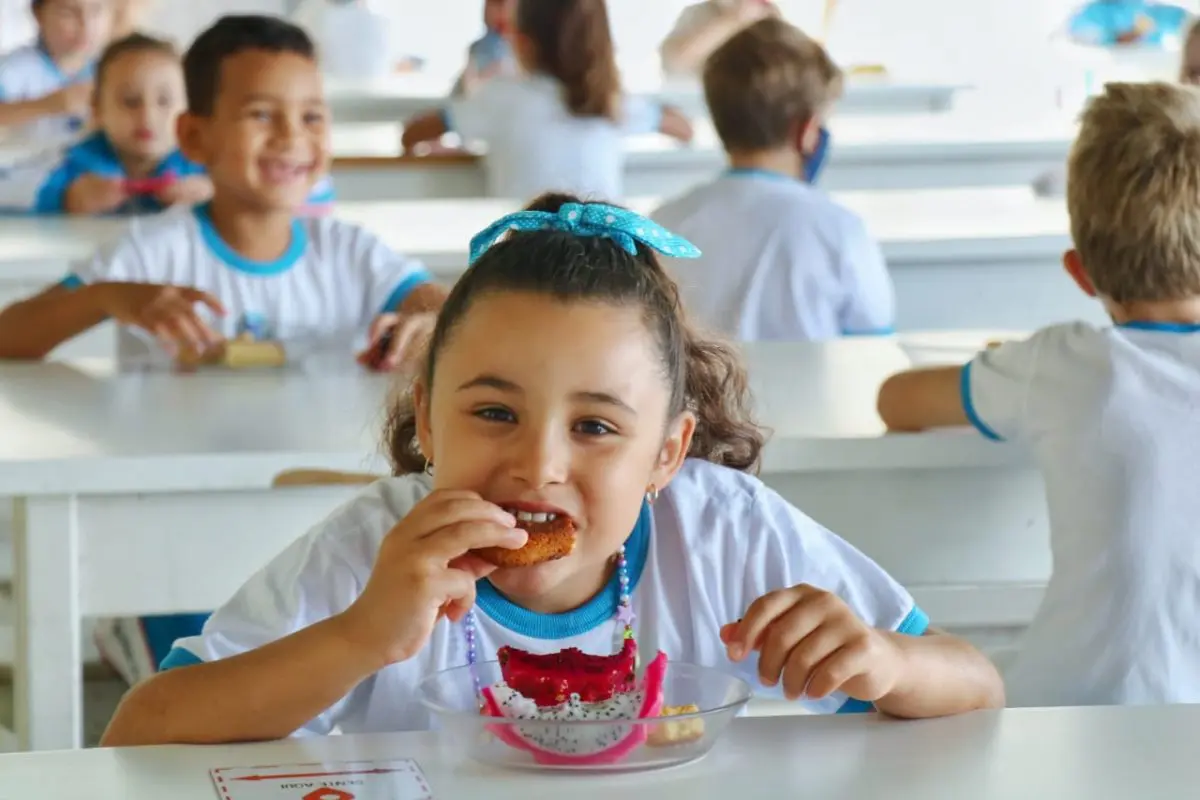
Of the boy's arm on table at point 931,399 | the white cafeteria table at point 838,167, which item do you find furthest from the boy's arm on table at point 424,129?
the boy's arm on table at point 931,399

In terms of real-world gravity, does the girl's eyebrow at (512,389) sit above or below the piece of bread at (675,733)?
above

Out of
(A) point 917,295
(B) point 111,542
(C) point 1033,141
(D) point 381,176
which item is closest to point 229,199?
(B) point 111,542

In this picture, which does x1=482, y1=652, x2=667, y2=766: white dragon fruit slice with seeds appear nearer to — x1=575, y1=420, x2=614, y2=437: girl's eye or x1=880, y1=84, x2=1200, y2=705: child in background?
x1=575, y1=420, x2=614, y2=437: girl's eye

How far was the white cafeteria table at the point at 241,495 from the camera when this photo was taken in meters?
1.89

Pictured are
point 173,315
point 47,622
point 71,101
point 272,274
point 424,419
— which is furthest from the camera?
point 71,101

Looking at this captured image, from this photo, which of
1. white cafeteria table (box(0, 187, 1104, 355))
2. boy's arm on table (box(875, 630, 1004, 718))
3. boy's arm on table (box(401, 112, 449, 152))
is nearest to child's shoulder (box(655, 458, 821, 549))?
boy's arm on table (box(875, 630, 1004, 718))

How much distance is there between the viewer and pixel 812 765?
1.04 metres

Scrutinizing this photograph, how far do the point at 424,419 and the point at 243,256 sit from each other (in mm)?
1585

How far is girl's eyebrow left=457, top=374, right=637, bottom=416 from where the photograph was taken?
1214mm

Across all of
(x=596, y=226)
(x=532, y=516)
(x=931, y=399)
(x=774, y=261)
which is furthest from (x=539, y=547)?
(x=774, y=261)

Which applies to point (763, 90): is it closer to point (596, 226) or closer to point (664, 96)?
point (596, 226)

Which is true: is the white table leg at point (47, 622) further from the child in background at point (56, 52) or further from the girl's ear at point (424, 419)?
the child in background at point (56, 52)

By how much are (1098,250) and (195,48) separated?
62.6 inches

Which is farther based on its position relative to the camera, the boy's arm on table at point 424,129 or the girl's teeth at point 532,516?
the boy's arm on table at point 424,129
